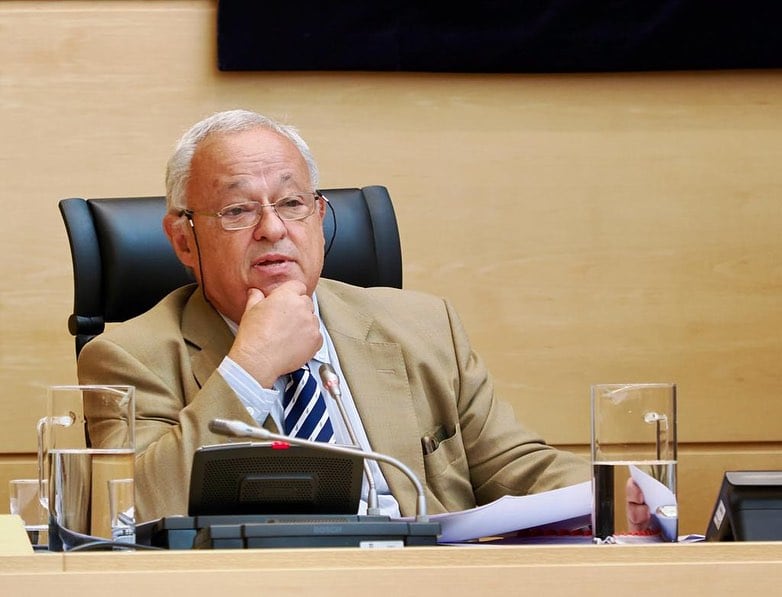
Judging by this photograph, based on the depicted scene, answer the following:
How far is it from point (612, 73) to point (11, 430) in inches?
61.7

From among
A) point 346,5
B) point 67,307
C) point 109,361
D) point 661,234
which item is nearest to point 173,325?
point 109,361

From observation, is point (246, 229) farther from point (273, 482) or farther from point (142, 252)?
point (273, 482)

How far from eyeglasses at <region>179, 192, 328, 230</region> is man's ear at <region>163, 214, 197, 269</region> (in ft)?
0.11

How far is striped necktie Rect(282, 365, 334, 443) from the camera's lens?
207 cm

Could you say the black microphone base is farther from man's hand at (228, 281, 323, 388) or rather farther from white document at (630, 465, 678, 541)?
man's hand at (228, 281, 323, 388)

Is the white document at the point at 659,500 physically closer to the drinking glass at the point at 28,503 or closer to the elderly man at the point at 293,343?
the elderly man at the point at 293,343

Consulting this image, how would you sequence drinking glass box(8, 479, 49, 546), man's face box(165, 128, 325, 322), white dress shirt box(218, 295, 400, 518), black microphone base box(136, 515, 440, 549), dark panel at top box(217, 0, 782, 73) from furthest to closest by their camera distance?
dark panel at top box(217, 0, 782, 73) < man's face box(165, 128, 325, 322) < white dress shirt box(218, 295, 400, 518) < drinking glass box(8, 479, 49, 546) < black microphone base box(136, 515, 440, 549)

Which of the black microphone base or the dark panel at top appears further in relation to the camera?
the dark panel at top

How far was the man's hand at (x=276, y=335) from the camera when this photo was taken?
78.0 inches

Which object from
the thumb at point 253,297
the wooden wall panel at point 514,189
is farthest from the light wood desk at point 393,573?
the wooden wall panel at point 514,189

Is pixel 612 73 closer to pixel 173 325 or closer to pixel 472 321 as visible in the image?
pixel 472 321

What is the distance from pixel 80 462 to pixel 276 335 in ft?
2.32

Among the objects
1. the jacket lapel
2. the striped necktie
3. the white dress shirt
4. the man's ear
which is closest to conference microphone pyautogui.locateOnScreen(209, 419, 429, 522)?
the white dress shirt

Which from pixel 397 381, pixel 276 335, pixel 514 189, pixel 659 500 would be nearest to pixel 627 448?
pixel 659 500
